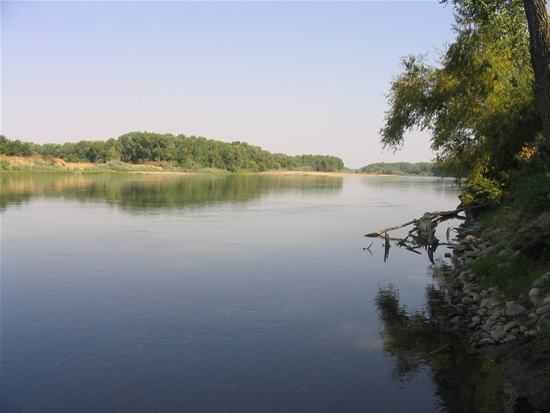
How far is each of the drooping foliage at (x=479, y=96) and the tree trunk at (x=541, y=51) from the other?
10.4 metres

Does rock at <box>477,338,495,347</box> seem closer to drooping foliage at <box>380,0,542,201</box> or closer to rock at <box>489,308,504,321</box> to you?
rock at <box>489,308,504,321</box>

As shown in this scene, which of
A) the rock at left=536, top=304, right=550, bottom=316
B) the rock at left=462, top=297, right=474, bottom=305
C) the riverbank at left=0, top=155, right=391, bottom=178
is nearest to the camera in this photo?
the rock at left=536, top=304, right=550, bottom=316

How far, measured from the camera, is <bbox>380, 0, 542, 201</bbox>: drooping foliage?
21.5m

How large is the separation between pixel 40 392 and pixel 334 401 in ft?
17.0

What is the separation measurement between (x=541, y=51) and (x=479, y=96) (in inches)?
553

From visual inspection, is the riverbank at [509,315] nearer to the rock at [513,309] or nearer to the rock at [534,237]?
the rock at [513,309]

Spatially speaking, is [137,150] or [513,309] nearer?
[513,309]

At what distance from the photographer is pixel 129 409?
8109mm

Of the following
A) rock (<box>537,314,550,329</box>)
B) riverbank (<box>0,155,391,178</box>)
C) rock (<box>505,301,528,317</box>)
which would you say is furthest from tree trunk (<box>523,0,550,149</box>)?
riverbank (<box>0,155,391,178</box>)

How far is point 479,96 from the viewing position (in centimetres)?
2383

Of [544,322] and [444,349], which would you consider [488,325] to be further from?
[544,322]

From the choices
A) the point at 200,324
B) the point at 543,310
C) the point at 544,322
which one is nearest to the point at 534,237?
the point at 543,310

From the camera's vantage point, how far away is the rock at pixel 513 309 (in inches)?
417

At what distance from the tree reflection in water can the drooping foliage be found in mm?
12112
